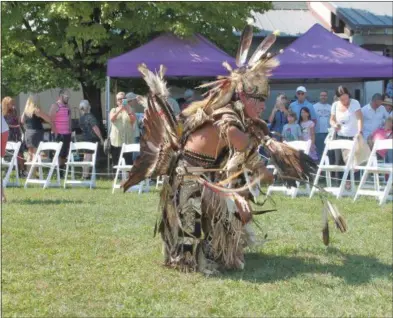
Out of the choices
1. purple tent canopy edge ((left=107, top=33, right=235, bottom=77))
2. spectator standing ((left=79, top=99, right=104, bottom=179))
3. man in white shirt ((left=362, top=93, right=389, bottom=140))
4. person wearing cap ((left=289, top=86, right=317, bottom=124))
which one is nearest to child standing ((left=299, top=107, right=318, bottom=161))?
person wearing cap ((left=289, top=86, right=317, bottom=124))

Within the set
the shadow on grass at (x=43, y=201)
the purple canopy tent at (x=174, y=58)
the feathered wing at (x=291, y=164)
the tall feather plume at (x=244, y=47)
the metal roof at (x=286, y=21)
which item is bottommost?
the shadow on grass at (x=43, y=201)

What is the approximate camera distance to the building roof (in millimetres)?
20348

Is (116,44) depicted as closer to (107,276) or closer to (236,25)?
(236,25)

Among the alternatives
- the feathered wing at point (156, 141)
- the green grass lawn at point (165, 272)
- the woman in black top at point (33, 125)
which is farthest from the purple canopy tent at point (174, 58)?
the feathered wing at point (156, 141)

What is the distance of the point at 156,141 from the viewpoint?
5570mm

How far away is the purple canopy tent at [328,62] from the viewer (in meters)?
13.4

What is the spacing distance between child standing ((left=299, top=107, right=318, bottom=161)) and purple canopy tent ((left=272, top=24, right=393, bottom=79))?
1.77 meters

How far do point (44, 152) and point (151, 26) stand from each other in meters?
3.28

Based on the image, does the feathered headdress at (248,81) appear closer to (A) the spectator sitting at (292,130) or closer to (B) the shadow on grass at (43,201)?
(B) the shadow on grass at (43,201)

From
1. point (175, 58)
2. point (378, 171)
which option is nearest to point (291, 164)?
Answer: point (378, 171)

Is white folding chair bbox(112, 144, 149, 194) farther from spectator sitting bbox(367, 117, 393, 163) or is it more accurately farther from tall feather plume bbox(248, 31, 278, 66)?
tall feather plume bbox(248, 31, 278, 66)

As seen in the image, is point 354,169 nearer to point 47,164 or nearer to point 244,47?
point 47,164

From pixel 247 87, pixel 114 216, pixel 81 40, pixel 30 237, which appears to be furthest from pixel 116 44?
pixel 247 87

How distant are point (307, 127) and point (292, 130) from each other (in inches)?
11.7
